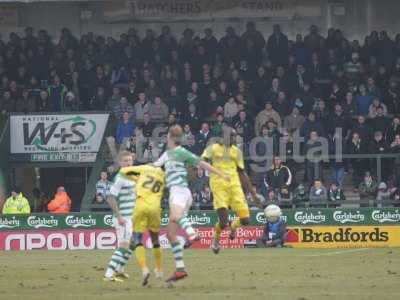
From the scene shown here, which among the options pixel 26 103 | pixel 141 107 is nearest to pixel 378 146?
pixel 141 107

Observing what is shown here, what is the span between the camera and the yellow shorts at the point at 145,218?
17.3 m

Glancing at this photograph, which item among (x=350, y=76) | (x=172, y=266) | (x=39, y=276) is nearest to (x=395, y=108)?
(x=350, y=76)

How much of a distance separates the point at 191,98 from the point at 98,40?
436 cm

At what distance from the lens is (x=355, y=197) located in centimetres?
3284

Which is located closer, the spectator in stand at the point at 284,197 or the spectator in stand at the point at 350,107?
the spectator in stand at the point at 284,197

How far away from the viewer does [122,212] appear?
19.2m

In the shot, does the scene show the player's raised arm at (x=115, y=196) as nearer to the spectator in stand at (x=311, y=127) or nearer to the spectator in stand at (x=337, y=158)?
the spectator in stand at (x=311, y=127)

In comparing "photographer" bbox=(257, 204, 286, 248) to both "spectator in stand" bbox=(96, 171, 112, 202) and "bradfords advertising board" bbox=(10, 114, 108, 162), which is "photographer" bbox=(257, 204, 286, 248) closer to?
"spectator in stand" bbox=(96, 171, 112, 202)

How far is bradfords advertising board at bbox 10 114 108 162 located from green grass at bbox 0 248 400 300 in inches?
428

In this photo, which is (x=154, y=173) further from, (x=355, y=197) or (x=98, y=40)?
(x=98, y=40)

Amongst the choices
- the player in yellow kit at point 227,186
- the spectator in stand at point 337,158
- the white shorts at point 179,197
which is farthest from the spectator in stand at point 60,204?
the white shorts at point 179,197

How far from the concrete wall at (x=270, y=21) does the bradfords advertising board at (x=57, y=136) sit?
207 inches

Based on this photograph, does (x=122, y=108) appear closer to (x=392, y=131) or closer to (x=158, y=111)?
(x=158, y=111)

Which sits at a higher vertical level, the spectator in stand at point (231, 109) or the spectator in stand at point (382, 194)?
the spectator in stand at point (231, 109)
